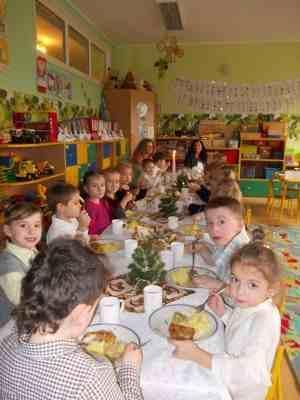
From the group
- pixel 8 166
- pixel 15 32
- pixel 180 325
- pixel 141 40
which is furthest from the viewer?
pixel 141 40

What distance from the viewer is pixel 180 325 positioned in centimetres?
127

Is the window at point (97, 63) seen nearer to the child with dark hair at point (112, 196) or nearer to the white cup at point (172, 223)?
the child with dark hair at point (112, 196)

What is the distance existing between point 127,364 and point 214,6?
4919mm

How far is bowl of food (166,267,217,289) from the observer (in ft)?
5.53

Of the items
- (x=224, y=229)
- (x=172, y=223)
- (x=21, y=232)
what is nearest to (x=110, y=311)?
(x=21, y=232)

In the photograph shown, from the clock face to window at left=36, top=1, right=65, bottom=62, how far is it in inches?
77.4

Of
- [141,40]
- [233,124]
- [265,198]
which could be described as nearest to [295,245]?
[265,198]

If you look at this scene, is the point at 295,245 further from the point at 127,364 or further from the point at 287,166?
the point at 127,364

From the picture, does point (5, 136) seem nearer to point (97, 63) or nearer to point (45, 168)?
point (45, 168)

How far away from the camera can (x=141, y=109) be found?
6461 millimetres

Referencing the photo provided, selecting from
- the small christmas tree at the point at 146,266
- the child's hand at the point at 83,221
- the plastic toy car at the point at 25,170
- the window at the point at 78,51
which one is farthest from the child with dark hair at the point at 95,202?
the window at the point at 78,51

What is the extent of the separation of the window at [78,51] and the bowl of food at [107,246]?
3.55 meters

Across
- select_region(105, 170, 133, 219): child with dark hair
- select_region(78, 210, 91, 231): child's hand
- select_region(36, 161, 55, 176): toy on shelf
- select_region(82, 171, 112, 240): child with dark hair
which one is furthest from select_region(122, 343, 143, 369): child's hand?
select_region(36, 161, 55, 176): toy on shelf

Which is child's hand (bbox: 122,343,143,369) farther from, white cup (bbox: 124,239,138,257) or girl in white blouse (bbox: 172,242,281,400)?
white cup (bbox: 124,239,138,257)
